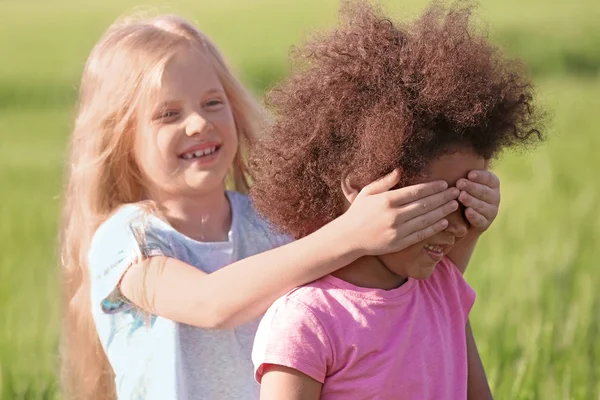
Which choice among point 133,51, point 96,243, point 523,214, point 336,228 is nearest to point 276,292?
point 336,228

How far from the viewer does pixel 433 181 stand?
2471mm

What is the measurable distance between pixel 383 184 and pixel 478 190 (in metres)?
0.22

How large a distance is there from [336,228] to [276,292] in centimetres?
25

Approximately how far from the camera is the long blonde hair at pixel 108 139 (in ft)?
11.4

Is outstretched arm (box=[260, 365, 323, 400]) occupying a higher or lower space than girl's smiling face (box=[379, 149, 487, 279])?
lower

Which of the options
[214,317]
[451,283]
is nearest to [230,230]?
[214,317]

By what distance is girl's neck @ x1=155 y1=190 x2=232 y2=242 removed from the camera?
348 cm

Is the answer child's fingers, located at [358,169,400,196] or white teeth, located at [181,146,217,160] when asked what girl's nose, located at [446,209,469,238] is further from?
white teeth, located at [181,146,217,160]

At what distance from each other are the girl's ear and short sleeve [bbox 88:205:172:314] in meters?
0.90

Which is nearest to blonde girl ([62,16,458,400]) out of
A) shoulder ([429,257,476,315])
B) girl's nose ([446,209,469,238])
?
shoulder ([429,257,476,315])

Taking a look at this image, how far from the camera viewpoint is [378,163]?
8.00 feet

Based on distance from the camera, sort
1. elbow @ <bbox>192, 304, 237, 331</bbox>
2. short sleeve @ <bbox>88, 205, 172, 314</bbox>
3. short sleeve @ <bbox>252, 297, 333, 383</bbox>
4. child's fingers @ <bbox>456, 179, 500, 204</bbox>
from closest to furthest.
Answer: short sleeve @ <bbox>252, 297, 333, 383</bbox>
child's fingers @ <bbox>456, 179, 500, 204</bbox>
elbow @ <bbox>192, 304, 237, 331</bbox>
short sleeve @ <bbox>88, 205, 172, 314</bbox>

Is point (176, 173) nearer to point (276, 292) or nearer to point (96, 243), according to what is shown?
point (96, 243)

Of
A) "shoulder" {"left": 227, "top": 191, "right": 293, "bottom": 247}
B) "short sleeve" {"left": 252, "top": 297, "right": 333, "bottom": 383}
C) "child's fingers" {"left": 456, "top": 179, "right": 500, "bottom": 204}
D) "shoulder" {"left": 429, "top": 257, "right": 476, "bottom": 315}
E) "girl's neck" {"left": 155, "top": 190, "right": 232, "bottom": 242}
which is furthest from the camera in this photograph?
"shoulder" {"left": 227, "top": 191, "right": 293, "bottom": 247}
